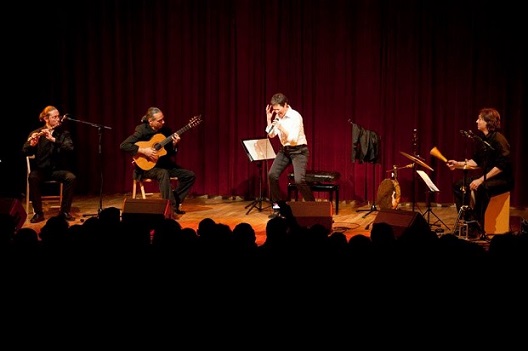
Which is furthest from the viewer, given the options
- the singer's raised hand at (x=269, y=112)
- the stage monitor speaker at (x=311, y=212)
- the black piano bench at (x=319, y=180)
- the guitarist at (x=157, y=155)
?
the black piano bench at (x=319, y=180)

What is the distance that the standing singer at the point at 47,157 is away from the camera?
8469mm

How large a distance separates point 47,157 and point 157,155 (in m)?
1.44

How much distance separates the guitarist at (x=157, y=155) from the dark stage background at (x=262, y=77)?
55 cm

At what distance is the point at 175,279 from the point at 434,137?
7.09 m

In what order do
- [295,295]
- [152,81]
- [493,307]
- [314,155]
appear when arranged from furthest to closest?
[152,81] → [314,155] → [295,295] → [493,307]

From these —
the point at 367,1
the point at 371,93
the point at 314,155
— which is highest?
the point at 367,1

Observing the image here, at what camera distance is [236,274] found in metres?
3.12

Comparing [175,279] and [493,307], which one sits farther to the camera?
[175,279]

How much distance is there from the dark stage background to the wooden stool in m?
1.67

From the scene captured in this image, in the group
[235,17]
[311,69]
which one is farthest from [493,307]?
[235,17]

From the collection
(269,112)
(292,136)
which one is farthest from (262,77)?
(292,136)

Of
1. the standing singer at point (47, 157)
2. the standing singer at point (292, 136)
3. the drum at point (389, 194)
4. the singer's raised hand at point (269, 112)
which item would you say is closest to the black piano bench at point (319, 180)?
the standing singer at point (292, 136)

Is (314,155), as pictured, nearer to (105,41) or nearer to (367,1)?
(367,1)

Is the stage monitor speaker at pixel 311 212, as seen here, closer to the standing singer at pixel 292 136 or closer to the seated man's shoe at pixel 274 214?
the standing singer at pixel 292 136
